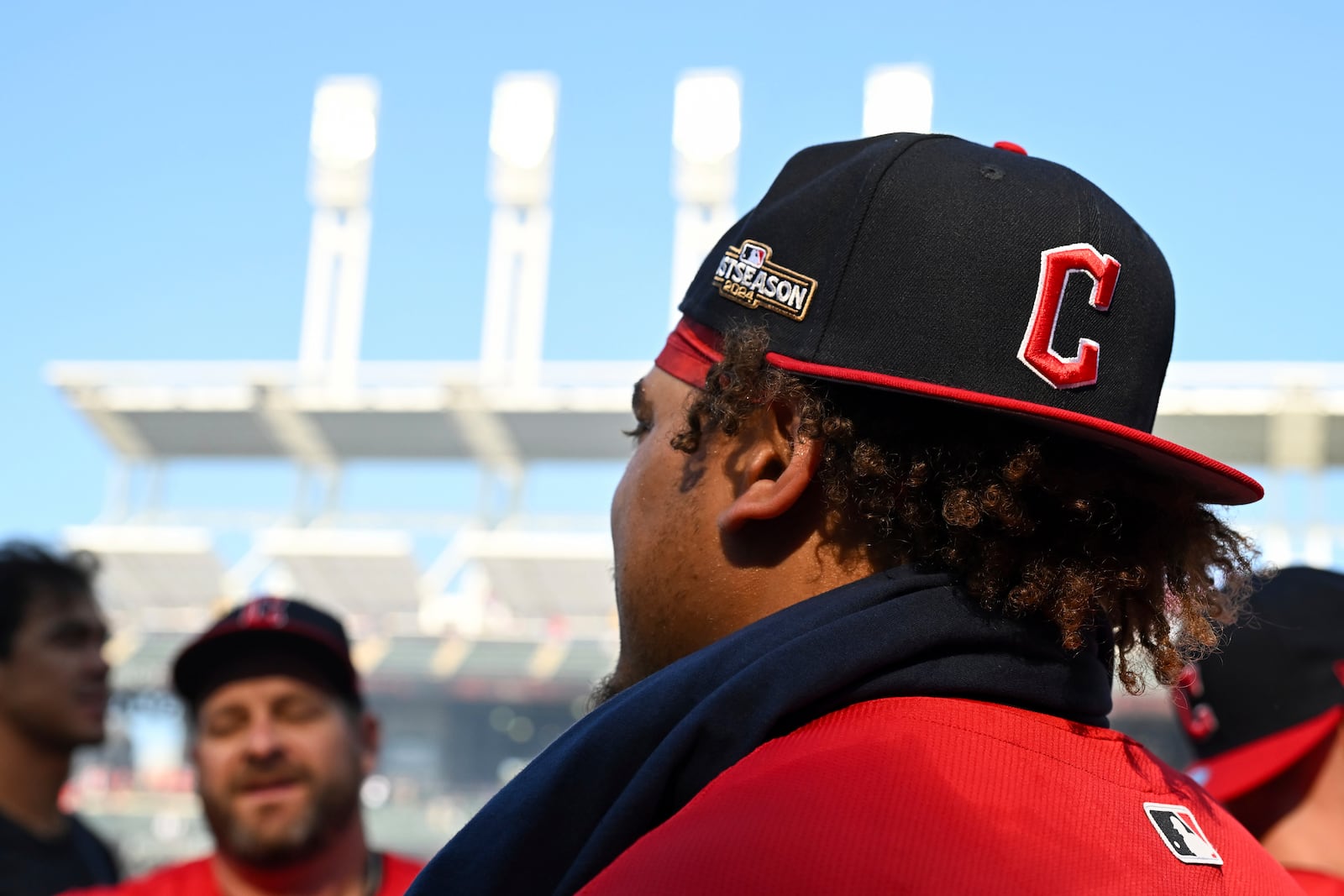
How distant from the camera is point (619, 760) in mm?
1118

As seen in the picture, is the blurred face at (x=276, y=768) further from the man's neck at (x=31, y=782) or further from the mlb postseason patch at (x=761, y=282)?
the mlb postseason patch at (x=761, y=282)

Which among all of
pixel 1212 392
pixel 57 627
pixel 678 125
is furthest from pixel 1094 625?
pixel 678 125

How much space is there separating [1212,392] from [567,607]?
17331 millimetres

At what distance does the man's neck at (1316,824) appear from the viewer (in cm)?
228

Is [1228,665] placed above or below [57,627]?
above

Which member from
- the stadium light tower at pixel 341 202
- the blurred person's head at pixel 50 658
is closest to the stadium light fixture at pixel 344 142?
the stadium light tower at pixel 341 202

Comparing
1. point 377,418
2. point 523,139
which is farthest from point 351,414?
point 523,139

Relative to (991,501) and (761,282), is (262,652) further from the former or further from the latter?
(991,501)

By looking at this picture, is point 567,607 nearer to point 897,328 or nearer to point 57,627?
point 57,627

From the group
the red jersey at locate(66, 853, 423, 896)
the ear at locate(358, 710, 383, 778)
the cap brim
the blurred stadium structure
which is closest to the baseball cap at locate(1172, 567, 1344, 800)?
the cap brim

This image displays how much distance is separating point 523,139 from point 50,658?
34486 mm

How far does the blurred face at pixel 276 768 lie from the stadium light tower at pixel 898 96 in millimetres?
34162

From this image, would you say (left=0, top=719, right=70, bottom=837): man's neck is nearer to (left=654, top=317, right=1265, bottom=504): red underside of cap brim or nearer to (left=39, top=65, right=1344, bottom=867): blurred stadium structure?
(left=654, top=317, right=1265, bottom=504): red underside of cap brim

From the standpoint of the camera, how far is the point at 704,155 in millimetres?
37031
